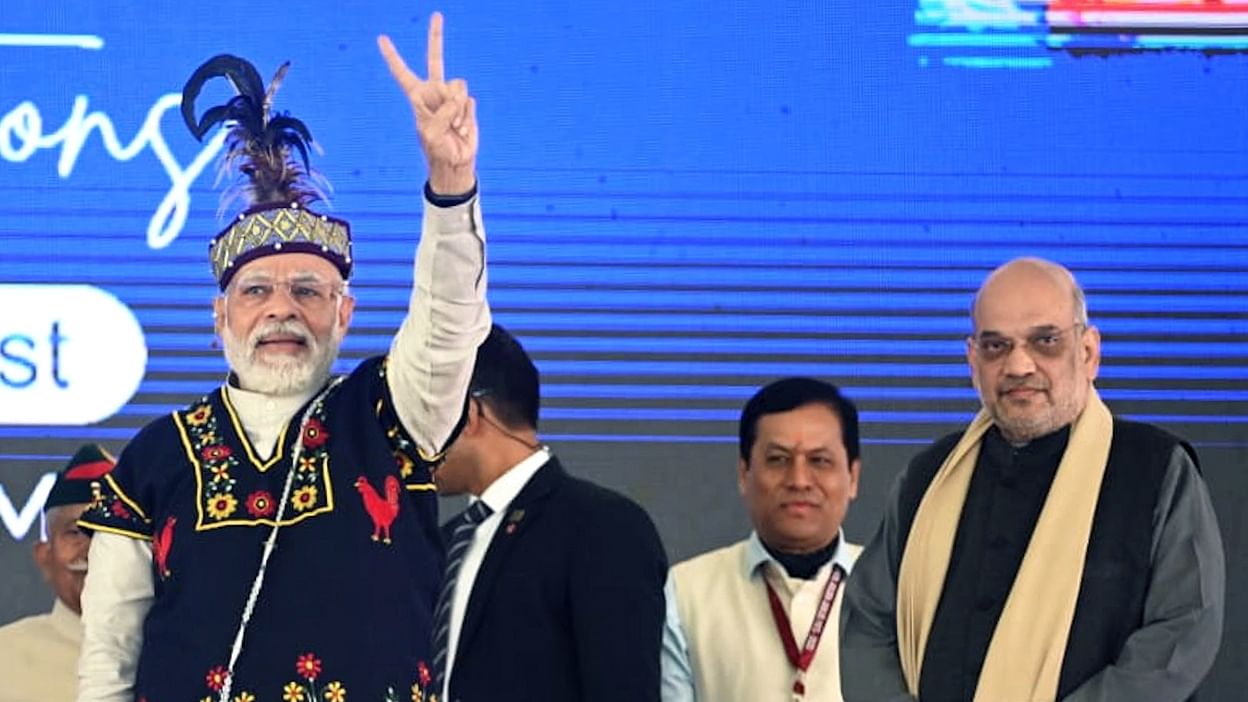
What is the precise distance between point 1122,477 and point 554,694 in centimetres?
91

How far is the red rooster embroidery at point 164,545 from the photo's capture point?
268 centimetres

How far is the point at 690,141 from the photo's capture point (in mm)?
4195

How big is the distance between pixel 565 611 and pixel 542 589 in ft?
0.16

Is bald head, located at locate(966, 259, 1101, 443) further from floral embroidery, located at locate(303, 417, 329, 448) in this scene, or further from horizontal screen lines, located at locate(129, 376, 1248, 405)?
floral embroidery, located at locate(303, 417, 329, 448)

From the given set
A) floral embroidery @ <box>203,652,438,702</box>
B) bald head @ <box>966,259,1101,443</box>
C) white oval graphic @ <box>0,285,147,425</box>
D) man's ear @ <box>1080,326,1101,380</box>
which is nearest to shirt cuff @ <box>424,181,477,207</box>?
floral embroidery @ <box>203,652,438,702</box>

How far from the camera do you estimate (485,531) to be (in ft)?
10.5

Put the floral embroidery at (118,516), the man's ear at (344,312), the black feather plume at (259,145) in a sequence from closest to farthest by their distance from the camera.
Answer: the floral embroidery at (118,516)
the man's ear at (344,312)
the black feather plume at (259,145)

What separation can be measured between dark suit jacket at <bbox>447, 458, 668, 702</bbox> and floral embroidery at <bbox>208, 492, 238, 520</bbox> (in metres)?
0.55

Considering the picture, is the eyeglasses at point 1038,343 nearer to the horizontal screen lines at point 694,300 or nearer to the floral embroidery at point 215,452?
the horizontal screen lines at point 694,300

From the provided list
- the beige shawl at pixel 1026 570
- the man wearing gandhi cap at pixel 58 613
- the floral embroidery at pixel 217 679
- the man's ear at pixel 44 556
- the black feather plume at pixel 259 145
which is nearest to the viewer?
the floral embroidery at pixel 217 679

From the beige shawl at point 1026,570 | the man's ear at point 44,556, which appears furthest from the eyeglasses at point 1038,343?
the man's ear at point 44,556

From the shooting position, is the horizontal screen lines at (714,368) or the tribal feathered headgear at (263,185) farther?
the horizontal screen lines at (714,368)

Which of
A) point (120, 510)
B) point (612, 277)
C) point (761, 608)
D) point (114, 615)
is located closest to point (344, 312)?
point (120, 510)

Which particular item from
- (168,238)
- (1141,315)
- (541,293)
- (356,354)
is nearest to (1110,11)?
(1141,315)
